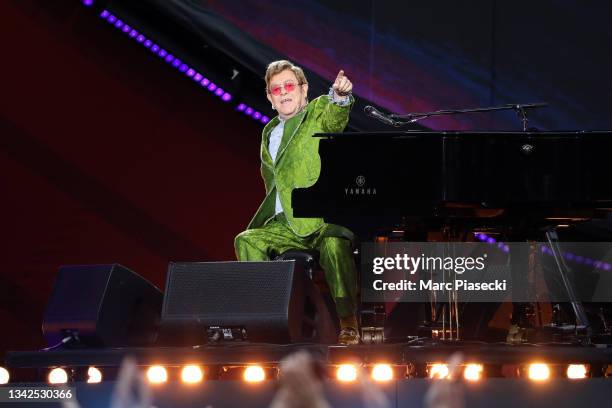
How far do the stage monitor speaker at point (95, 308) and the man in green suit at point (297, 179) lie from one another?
0.78m

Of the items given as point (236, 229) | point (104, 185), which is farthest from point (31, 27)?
point (236, 229)

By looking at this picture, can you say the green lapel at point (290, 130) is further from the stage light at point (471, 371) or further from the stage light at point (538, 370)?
the stage light at point (538, 370)

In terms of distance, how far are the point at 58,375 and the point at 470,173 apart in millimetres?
1726

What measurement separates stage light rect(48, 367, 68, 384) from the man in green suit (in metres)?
1.13

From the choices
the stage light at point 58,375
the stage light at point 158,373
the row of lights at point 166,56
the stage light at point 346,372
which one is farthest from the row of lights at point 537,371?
the row of lights at point 166,56

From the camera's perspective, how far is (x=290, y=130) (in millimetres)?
4340

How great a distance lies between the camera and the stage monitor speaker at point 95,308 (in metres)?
3.22

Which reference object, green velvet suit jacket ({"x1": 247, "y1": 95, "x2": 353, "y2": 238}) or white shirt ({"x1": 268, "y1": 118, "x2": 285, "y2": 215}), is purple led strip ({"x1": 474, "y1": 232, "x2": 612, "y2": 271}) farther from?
white shirt ({"x1": 268, "y1": 118, "x2": 285, "y2": 215})

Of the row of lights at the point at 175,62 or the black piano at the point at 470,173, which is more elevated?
the row of lights at the point at 175,62

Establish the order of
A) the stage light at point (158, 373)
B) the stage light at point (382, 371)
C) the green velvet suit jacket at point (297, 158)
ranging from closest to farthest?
the stage light at point (382, 371) → the stage light at point (158, 373) → the green velvet suit jacket at point (297, 158)

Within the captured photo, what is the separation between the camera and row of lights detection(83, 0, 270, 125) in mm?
5355

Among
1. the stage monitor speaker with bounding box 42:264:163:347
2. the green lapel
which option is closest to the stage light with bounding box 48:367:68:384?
the stage monitor speaker with bounding box 42:264:163:347

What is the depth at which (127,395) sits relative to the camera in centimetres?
36

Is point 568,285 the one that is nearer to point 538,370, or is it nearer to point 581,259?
point 538,370
